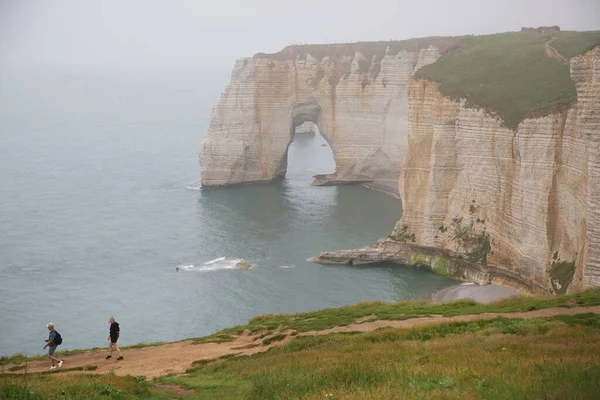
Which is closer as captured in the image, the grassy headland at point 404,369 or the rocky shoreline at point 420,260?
the grassy headland at point 404,369

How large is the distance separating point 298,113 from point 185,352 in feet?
225

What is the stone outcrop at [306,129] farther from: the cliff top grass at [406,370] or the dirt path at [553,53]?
the cliff top grass at [406,370]

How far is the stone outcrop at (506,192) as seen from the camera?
39094 mm

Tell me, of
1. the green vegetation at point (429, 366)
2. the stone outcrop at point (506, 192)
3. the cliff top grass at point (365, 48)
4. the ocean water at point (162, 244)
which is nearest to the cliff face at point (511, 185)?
the stone outcrop at point (506, 192)

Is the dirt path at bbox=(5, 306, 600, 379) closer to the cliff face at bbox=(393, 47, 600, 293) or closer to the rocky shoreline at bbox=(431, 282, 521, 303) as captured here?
the cliff face at bbox=(393, 47, 600, 293)

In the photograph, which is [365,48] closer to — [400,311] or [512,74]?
[512,74]

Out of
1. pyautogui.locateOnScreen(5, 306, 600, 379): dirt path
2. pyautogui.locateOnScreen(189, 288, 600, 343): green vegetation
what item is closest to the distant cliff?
pyautogui.locateOnScreen(189, 288, 600, 343): green vegetation

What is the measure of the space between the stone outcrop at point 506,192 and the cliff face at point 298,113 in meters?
24.7

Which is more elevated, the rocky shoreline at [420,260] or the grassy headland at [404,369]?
the grassy headland at [404,369]

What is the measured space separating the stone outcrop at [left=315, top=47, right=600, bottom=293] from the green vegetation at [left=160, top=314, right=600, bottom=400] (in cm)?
1696

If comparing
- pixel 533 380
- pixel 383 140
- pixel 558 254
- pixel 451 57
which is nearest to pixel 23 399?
pixel 533 380

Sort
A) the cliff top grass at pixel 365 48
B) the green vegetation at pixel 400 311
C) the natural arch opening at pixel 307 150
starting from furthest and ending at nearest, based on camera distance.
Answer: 1. the natural arch opening at pixel 307 150
2. the cliff top grass at pixel 365 48
3. the green vegetation at pixel 400 311

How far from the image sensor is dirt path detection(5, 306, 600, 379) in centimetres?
2417


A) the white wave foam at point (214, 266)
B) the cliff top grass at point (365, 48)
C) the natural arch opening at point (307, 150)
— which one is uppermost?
the cliff top grass at point (365, 48)
